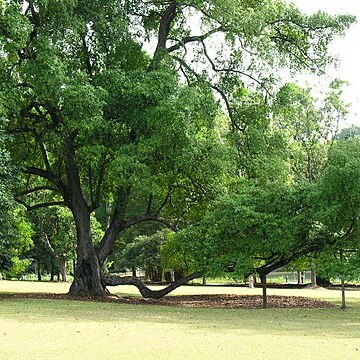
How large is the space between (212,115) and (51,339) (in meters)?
13.4

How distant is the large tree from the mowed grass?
5774 millimetres

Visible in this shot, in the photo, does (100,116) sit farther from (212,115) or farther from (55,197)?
(55,197)

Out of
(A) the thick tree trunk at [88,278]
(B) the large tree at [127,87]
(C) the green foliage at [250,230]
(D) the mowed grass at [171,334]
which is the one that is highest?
(B) the large tree at [127,87]

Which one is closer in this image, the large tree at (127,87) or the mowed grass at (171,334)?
the mowed grass at (171,334)

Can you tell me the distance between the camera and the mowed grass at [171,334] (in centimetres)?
974

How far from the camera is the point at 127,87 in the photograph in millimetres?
21984

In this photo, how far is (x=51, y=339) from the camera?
11.3m

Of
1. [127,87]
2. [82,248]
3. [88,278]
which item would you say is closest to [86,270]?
[88,278]

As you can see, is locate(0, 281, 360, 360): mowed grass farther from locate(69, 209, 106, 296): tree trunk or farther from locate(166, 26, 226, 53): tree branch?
locate(166, 26, 226, 53): tree branch

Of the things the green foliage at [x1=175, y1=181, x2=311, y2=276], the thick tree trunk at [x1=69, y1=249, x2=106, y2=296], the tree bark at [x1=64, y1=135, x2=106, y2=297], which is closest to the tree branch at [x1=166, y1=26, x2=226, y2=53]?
the tree bark at [x1=64, y1=135, x2=106, y2=297]

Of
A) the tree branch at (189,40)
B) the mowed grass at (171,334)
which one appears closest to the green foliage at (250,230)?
the mowed grass at (171,334)

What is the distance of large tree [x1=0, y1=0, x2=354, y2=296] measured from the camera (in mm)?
20953

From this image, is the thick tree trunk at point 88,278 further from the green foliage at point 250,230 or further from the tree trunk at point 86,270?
the green foliage at point 250,230

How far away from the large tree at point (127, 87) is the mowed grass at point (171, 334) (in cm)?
577
